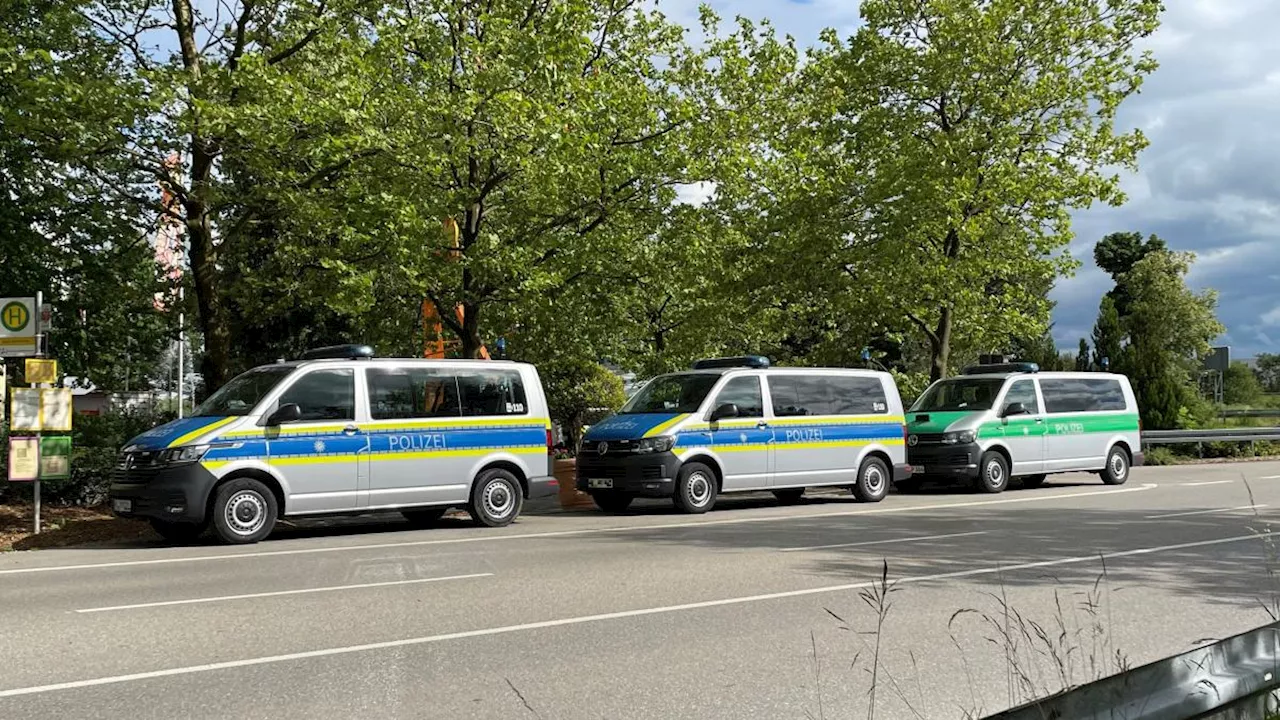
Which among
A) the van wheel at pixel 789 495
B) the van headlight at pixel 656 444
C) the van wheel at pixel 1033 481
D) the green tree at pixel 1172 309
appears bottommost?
the van wheel at pixel 1033 481

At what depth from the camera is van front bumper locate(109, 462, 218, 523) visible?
11.9m

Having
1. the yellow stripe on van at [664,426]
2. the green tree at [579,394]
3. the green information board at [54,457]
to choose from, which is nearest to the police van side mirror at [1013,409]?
the yellow stripe on van at [664,426]

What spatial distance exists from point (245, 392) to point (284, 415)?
28.6 inches

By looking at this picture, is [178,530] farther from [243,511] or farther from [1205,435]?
[1205,435]

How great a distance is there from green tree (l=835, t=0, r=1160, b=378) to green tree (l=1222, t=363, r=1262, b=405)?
4473cm

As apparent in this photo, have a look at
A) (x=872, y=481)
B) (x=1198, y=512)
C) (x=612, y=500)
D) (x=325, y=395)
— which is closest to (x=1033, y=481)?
(x=872, y=481)

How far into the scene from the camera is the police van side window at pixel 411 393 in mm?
13430

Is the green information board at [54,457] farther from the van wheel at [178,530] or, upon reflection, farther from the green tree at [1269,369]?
the green tree at [1269,369]

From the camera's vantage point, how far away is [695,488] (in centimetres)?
1573

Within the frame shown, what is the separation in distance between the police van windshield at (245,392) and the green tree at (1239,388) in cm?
6201

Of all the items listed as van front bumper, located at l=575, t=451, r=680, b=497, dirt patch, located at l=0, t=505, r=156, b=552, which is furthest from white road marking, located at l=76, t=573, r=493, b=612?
van front bumper, located at l=575, t=451, r=680, b=497

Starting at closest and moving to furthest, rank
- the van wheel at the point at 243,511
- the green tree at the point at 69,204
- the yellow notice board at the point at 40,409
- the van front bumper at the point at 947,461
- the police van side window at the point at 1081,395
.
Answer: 1. the van wheel at the point at 243,511
2. the yellow notice board at the point at 40,409
3. the green tree at the point at 69,204
4. the van front bumper at the point at 947,461
5. the police van side window at the point at 1081,395

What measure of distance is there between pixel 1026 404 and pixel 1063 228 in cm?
620

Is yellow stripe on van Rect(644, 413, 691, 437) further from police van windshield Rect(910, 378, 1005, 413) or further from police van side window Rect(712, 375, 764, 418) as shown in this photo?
police van windshield Rect(910, 378, 1005, 413)
